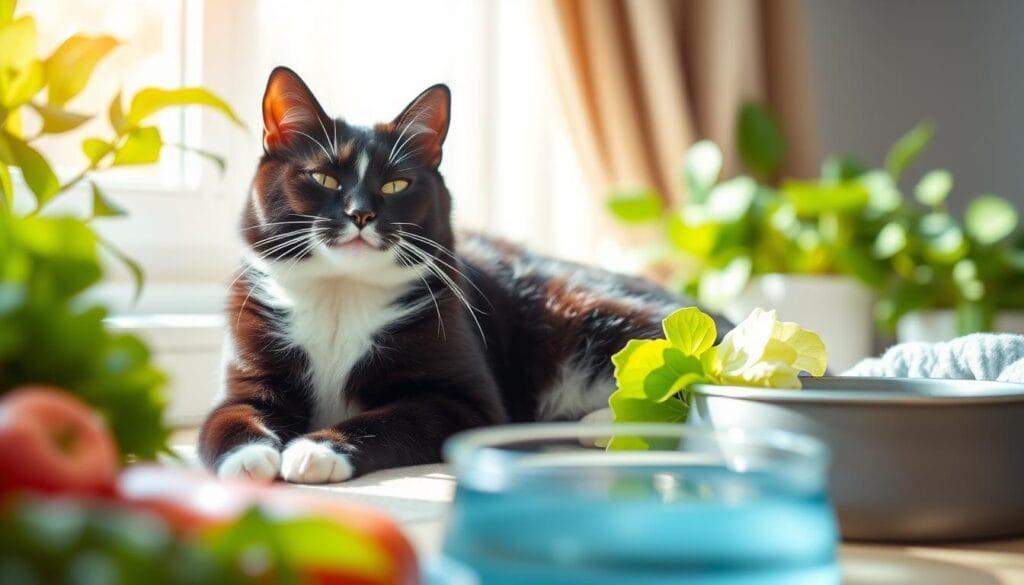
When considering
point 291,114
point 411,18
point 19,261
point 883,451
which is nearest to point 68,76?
point 291,114

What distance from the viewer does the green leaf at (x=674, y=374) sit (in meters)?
0.67

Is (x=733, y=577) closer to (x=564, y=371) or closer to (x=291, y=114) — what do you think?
(x=291, y=114)

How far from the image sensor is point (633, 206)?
7.33 ft

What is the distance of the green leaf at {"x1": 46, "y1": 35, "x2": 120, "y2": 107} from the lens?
0.84 meters

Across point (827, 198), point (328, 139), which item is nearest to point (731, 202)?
point (827, 198)

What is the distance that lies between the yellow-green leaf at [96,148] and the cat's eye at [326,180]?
0.84 feet

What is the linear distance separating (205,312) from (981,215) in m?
1.59

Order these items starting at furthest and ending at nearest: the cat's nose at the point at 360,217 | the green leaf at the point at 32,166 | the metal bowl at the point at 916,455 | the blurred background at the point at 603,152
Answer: the blurred background at the point at 603,152, the cat's nose at the point at 360,217, the green leaf at the point at 32,166, the metal bowl at the point at 916,455

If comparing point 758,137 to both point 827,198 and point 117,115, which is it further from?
point 117,115

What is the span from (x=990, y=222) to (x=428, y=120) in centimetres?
163

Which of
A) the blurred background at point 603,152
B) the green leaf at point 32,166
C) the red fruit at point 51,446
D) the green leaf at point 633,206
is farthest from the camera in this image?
the green leaf at point 633,206

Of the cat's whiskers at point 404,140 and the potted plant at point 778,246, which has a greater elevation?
the cat's whiskers at point 404,140


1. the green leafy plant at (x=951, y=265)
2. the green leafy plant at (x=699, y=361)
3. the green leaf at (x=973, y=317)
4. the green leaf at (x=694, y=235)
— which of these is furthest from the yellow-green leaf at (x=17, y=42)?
the green leaf at (x=973, y=317)

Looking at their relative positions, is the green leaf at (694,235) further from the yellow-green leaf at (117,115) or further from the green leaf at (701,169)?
the yellow-green leaf at (117,115)
